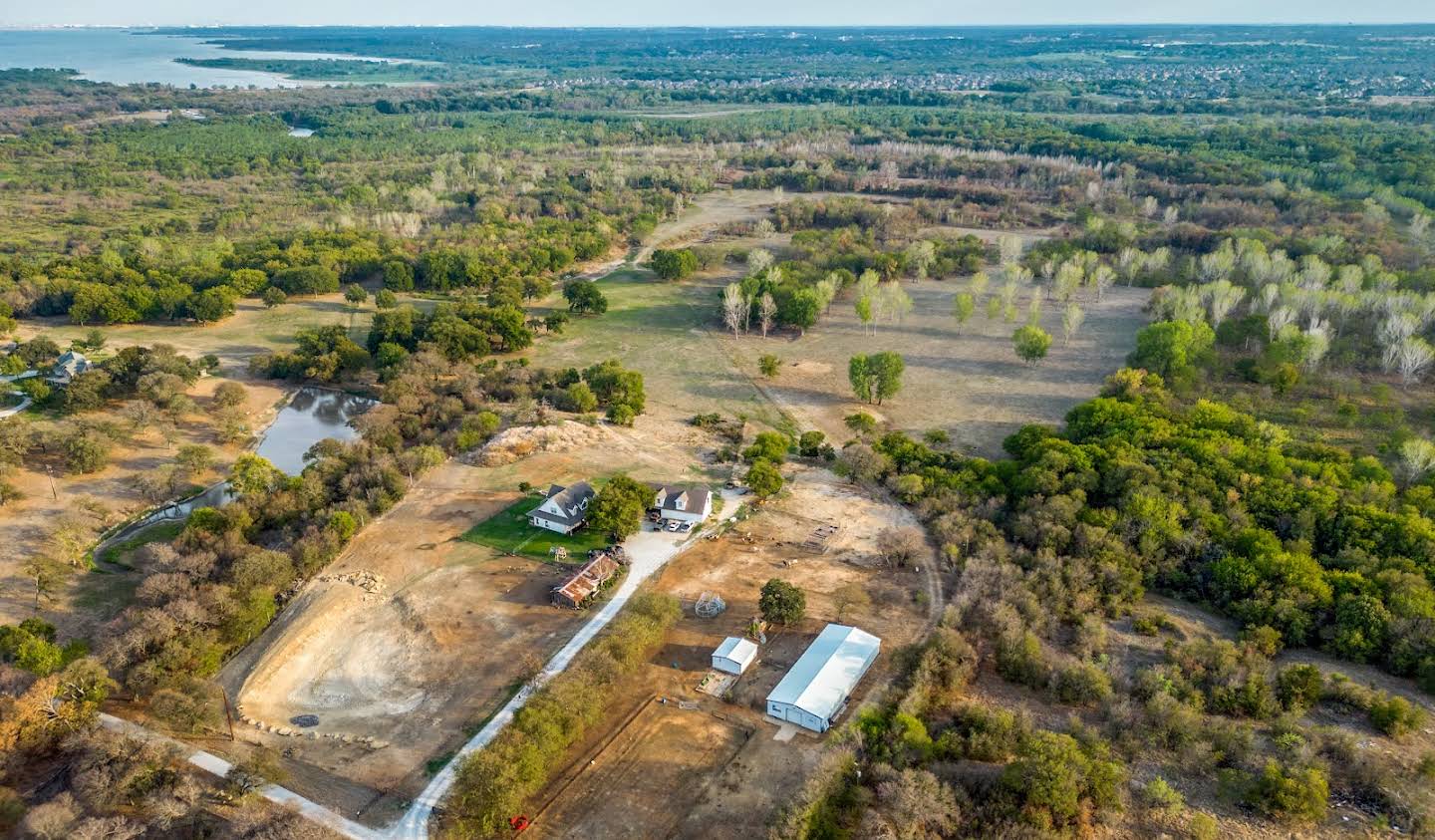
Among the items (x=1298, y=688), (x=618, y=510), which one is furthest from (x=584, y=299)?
(x=1298, y=688)

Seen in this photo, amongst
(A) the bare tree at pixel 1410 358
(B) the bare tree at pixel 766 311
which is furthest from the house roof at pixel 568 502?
(A) the bare tree at pixel 1410 358

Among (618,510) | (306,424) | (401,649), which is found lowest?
(306,424)

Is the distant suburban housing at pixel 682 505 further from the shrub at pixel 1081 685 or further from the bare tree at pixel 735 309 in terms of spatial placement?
the bare tree at pixel 735 309

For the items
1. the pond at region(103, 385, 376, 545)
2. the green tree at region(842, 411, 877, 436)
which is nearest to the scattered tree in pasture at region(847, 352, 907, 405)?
the green tree at region(842, 411, 877, 436)

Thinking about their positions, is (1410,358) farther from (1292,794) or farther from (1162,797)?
(1162,797)

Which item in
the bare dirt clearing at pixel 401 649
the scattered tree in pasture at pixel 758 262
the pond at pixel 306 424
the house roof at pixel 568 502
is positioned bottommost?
the pond at pixel 306 424

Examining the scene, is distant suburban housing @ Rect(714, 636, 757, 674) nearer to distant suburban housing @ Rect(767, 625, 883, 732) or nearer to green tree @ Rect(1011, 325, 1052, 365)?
distant suburban housing @ Rect(767, 625, 883, 732)
